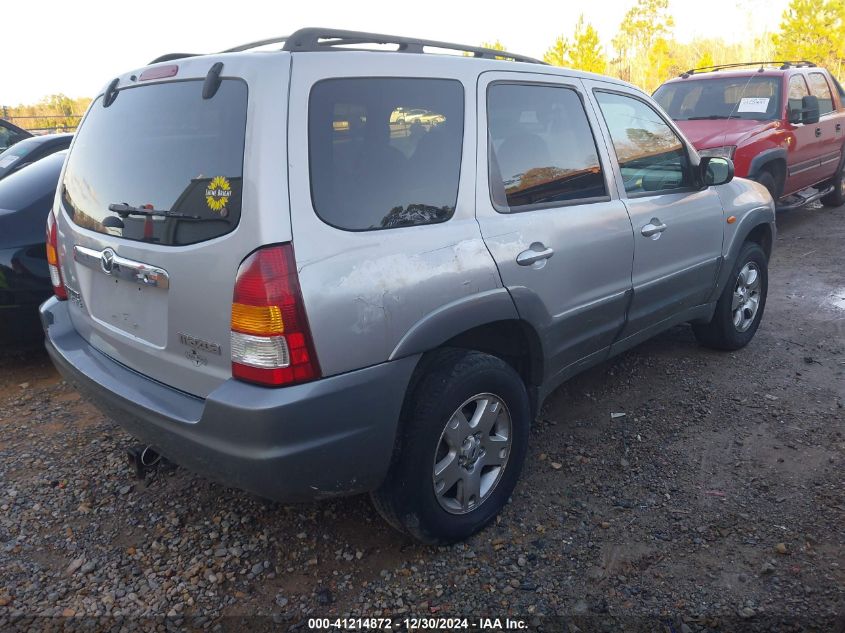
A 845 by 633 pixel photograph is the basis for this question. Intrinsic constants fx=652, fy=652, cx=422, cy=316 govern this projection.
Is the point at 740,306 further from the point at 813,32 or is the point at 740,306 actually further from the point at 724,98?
the point at 813,32

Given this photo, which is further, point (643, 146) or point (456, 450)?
point (643, 146)

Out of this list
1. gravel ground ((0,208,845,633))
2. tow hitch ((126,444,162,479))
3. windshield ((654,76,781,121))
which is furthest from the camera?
windshield ((654,76,781,121))

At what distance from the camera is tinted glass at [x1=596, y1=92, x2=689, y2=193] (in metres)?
3.31

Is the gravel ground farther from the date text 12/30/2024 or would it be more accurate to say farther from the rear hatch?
the rear hatch

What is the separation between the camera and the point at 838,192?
31.0 feet

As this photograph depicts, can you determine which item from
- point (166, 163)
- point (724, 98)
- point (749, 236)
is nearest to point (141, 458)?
point (166, 163)

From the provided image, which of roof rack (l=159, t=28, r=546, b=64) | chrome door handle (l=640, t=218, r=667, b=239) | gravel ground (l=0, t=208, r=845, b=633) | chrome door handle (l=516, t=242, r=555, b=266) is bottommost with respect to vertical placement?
gravel ground (l=0, t=208, r=845, b=633)

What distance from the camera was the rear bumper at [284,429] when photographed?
198 centimetres

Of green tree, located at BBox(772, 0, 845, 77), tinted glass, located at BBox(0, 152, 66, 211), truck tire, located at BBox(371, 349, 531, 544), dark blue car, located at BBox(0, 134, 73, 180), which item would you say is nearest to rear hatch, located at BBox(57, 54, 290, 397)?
truck tire, located at BBox(371, 349, 531, 544)

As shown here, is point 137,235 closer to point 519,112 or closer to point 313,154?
point 313,154

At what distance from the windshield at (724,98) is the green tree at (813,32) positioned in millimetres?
22161

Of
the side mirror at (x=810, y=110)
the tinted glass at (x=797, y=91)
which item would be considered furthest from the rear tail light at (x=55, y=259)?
the side mirror at (x=810, y=110)

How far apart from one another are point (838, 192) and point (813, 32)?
21201 millimetres

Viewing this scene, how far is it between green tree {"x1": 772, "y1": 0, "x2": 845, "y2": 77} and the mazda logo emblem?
97.3 feet
